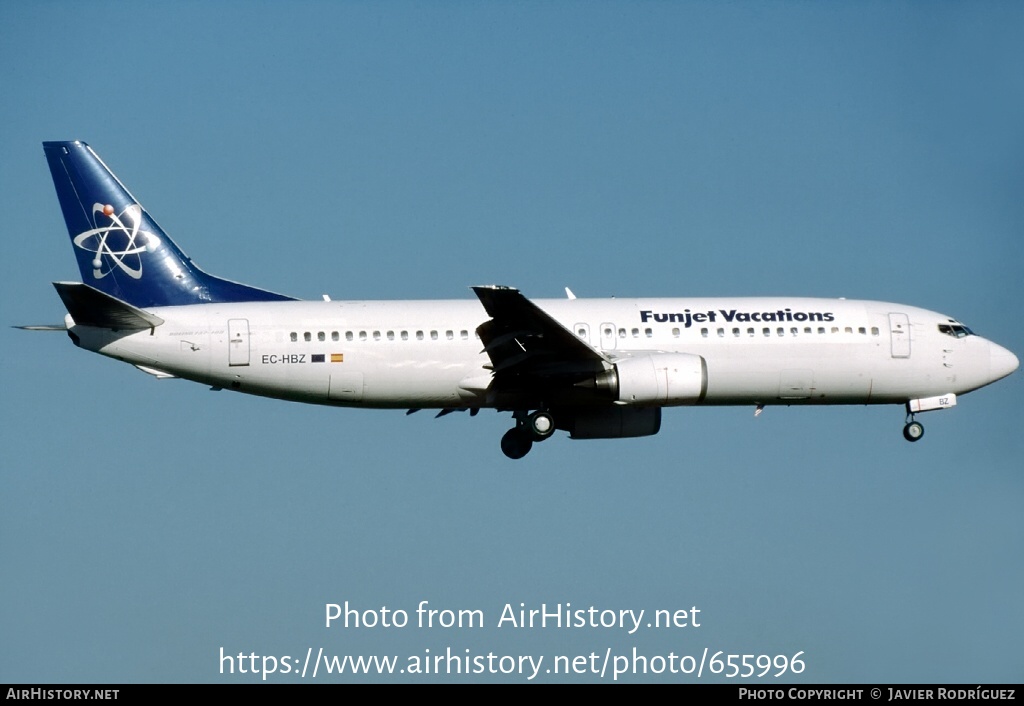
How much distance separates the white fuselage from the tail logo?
89.5 inches

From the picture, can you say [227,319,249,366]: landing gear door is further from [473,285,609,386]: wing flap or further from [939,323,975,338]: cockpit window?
[939,323,975,338]: cockpit window

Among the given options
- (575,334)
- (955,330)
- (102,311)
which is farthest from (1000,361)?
(102,311)

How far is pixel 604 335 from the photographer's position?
1934 inches

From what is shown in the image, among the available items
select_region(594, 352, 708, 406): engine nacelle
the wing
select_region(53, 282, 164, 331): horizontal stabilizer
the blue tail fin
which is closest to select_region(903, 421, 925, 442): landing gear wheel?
select_region(594, 352, 708, 406): engine nacelle

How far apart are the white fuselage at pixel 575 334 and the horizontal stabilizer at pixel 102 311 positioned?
0.94 feet

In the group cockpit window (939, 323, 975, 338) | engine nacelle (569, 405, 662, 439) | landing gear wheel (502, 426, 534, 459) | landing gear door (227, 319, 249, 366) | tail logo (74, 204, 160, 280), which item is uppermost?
tail logo (74, 204, 160, 280)

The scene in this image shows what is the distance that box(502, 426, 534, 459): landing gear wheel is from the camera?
50000mm

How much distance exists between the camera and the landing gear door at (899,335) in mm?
50375

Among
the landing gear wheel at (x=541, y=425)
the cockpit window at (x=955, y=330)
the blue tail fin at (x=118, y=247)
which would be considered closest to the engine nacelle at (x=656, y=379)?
the landing gear wheel at (x=541, y=425)

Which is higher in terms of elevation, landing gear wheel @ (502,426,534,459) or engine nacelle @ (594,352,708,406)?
engine nacelle @ (594,352,708,406)
